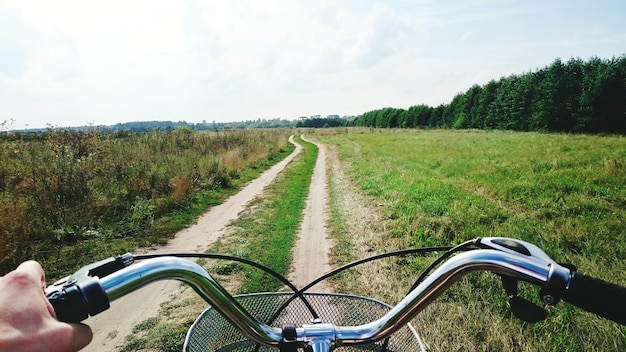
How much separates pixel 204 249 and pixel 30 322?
236 inches

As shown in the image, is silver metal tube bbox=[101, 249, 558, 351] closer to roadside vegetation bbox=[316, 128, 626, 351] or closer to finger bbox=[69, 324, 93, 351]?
finger bbox=[69, 324, 93, 351]

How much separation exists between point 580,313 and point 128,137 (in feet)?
50.3

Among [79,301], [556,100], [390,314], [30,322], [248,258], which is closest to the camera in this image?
[30,322]

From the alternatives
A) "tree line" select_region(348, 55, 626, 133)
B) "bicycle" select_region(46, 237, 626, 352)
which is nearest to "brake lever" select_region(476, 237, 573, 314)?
"bicycle" select_region(46, 237, 626, 352)

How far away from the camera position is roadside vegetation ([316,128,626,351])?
10.9 feet

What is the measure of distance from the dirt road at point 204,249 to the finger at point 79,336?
350cm

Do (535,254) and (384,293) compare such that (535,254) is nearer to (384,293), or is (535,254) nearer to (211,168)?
(384,293)

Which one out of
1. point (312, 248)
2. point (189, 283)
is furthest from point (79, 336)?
point (312, 248)

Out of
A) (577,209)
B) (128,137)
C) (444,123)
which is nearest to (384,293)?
(577,209)

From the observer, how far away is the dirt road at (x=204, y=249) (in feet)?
13.1

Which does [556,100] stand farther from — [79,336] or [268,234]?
[79,336]

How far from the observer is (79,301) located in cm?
79

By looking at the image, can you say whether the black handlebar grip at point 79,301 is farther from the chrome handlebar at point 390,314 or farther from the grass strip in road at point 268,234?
the grass strip in road at point 268,234

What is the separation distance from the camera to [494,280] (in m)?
4.25
